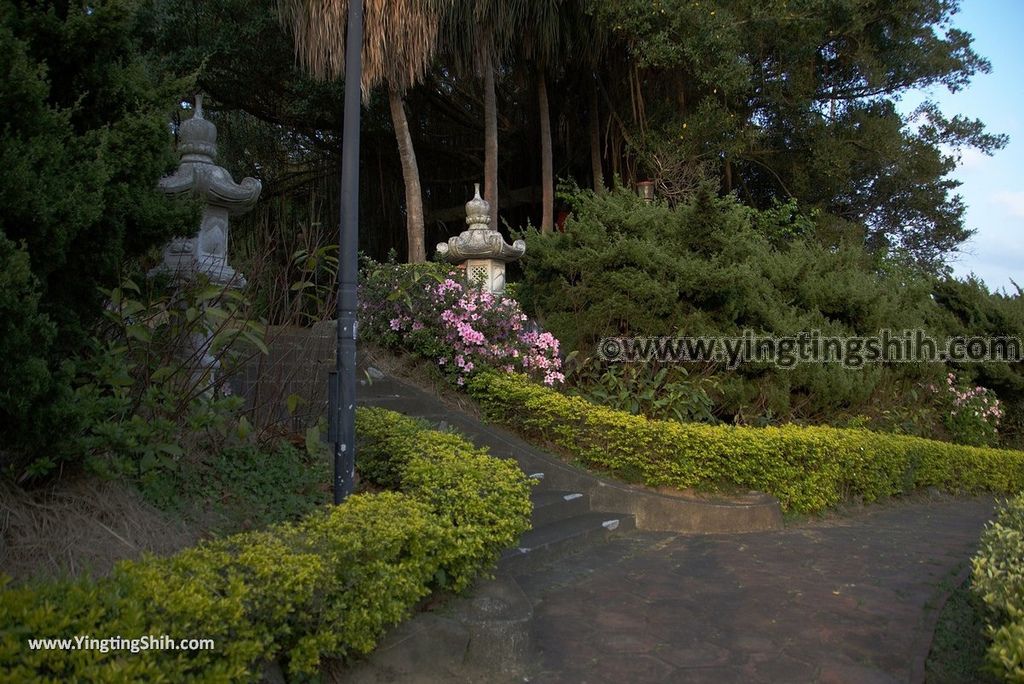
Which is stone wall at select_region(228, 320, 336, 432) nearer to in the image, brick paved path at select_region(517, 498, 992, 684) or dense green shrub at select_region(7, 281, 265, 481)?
dense green shrub at select_region(7, 281, 265, 481)

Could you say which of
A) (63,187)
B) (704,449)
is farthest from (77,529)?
(704,449)

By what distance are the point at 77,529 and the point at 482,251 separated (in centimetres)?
624

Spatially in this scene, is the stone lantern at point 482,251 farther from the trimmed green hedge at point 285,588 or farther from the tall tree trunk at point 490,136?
the trimmed green hedge at point 285,588

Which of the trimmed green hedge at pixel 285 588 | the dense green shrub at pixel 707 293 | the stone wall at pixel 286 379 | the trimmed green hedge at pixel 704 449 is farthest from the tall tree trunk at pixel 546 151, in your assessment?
the trimmed green hedge at pixel 285 588

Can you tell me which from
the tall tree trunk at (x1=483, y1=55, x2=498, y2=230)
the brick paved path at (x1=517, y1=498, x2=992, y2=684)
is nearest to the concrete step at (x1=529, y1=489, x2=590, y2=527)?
the brick paved path at (x1=517, y1=498, x2=992, y2=684)

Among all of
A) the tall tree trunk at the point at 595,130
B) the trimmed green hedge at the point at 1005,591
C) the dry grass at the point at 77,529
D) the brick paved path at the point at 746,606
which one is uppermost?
the tall tree trunk at the point at 595,130

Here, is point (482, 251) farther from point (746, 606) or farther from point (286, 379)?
point (746, 606)

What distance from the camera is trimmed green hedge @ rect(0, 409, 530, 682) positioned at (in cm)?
227

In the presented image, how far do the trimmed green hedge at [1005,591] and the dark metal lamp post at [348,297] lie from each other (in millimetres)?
2965

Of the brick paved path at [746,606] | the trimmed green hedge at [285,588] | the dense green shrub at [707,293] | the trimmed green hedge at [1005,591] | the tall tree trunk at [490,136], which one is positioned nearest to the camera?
the trimmed green hedge at [285,588]

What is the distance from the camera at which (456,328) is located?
26.5 ft

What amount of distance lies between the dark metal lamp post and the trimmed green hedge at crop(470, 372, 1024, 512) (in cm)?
316

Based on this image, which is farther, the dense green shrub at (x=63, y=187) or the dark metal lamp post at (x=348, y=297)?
the dark metal lamp post at (x=348, y=297)

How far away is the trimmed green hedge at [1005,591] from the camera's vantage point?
269 cm
